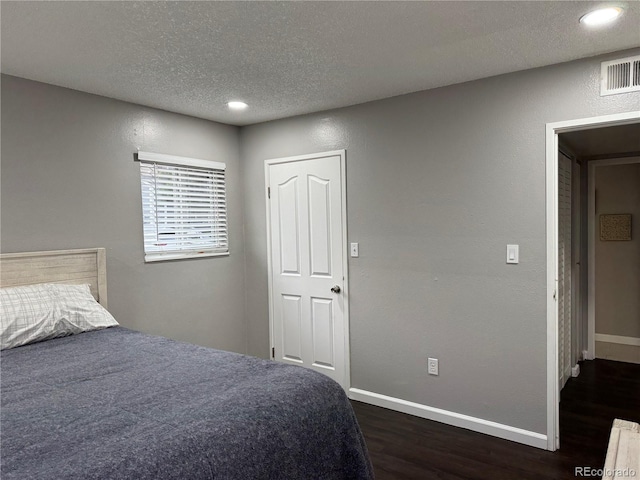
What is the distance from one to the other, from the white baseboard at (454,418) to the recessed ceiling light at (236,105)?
2483 mm

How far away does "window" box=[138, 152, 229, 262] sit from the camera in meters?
3.49

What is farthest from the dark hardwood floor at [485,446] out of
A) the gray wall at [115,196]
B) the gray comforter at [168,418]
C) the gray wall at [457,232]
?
the gray wall at [115,196]

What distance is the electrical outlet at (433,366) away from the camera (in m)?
3.22

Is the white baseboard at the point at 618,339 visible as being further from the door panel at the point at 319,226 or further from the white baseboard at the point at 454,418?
the door panel at the point at 319,226

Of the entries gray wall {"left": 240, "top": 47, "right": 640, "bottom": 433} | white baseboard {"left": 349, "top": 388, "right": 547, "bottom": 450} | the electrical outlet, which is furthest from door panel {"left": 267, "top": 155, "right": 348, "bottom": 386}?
the electrical outlet

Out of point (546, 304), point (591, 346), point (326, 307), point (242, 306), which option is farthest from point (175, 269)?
point (591, 346)

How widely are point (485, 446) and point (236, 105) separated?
9.95ft

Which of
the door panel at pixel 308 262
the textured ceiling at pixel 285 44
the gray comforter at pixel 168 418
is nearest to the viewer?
the gray comforter at pixel 168 418

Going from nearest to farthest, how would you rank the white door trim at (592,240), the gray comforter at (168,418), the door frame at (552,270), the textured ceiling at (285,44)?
1. the gray comforter at (168,418)
2. the textured ceiling at (285,44)
3. the door frame at (552,270)
4. the white door trim at (592,240)

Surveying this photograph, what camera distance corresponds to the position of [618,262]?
5.15 metres

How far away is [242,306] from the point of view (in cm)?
430

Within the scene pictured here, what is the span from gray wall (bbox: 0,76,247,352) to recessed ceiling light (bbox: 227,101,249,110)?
0.51m

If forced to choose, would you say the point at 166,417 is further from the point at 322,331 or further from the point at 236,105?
the point at 236,105

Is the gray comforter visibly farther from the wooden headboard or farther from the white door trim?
the white door trim
